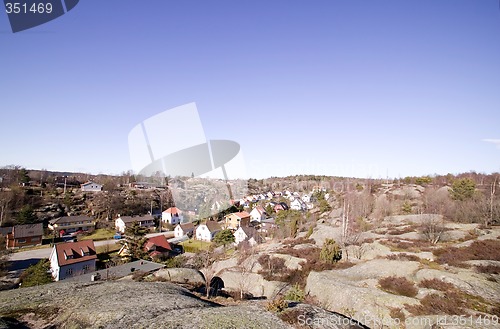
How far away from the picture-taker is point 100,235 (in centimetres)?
5116

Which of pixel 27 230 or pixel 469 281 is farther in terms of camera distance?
pixel 27 230

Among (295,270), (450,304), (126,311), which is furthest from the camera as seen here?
(295,270)

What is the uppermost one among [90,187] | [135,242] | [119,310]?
[90,187]

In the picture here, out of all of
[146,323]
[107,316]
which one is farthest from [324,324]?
[107,316]

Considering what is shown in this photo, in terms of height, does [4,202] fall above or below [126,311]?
below

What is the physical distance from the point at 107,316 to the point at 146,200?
66.9m

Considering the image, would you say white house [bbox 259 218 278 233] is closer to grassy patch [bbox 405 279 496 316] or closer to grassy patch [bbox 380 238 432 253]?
grassy patch [bbox 380 238 432 253]

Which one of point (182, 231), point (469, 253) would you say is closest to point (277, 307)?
point (469, 253)

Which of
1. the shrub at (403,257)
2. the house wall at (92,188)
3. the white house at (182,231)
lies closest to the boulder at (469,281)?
the shrub at (403,257)

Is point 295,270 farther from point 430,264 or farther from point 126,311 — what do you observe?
point 126,311

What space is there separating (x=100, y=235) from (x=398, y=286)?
5274 cm

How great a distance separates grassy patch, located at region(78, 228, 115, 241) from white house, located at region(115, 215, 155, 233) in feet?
6.01

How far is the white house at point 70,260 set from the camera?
30062 mm

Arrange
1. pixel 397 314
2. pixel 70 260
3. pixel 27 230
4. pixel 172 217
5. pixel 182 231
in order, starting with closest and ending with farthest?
pixel 397 314
pixel 70 260
pixel 27 230
pixel 182 231
pixel 172 217
